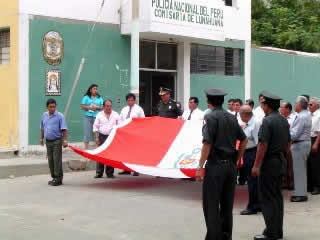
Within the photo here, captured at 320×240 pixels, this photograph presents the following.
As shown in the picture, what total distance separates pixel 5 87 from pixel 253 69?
10.1 metres

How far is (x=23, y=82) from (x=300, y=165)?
26.4ft

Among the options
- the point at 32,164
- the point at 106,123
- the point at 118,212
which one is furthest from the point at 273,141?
the point at 32,164

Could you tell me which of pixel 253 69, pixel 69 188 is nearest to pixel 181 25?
pixel 253 69

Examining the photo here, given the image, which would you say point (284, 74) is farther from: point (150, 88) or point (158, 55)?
point (150, 88)

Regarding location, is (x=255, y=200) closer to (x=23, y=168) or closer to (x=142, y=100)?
(x=23, y=168)

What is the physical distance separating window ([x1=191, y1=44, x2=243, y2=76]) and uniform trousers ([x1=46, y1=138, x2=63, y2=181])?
347 inches

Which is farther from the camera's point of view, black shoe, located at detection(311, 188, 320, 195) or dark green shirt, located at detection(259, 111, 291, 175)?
black shoe, located at detection(311, 188, 320, 195)

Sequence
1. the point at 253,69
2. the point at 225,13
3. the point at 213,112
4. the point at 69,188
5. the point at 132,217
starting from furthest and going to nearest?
1. the point at 253,69
2. the point at 225,13
3. the point at 69,188
4. the point at 132,217
5. the point at 213,112

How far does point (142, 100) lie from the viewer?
19.2 m

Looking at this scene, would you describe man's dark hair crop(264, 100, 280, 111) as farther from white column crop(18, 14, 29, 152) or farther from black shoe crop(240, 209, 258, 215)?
white column crop(18, 14, 29, 152)

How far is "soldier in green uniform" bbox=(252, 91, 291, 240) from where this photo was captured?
7797mm

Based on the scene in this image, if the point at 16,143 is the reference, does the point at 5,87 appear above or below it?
above

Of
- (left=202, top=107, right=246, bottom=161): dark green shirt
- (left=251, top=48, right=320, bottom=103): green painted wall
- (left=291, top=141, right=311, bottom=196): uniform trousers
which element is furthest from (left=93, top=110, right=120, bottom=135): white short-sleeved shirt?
(left=251, top=48, right=320, bottom=103): green painted wall

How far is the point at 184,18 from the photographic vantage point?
1833 cm
